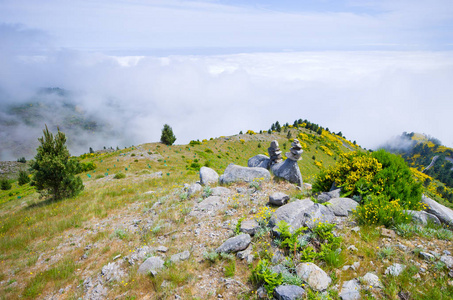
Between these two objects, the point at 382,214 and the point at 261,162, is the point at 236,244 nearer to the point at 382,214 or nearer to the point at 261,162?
the point at 382,214

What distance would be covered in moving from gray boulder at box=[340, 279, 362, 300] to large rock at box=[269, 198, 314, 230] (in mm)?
2147

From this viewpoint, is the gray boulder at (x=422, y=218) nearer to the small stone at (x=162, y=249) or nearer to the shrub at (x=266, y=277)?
the shrub at (x=266, y=277)

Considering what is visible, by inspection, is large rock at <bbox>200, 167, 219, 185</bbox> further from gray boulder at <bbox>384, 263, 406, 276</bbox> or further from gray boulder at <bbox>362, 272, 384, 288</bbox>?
gray boulder at <bbox>384, 263, 406, 276</bbox>

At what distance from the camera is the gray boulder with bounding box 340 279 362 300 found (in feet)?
15.0

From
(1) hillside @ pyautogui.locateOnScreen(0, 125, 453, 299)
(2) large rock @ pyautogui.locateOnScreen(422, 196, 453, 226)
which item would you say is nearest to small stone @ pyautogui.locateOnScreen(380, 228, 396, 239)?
(1) hillside @ pyautogui.locateOnScreen(0, 125, 453, 299)

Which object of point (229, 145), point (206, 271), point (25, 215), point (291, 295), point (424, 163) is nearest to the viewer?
point (291, 295)

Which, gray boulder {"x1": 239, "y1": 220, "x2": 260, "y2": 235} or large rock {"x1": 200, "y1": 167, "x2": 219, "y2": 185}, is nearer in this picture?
gray boulder {"x1": 239, "y1": 220, "x2": 260, "y2": 235}

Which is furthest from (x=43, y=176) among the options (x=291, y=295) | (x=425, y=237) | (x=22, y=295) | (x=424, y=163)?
(x=424, y=163)

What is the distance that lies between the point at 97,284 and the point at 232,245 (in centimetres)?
496

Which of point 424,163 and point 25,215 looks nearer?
point 25,215

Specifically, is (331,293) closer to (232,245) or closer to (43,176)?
(232,245)

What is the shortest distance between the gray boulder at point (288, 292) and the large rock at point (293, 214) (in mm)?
2210

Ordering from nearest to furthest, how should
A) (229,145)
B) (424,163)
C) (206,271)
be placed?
(206,271)
(229,145)
(424,163)

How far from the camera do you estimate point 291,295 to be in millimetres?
4688
